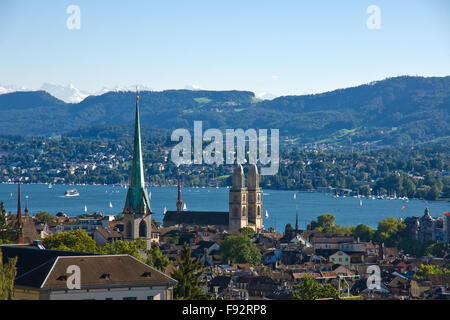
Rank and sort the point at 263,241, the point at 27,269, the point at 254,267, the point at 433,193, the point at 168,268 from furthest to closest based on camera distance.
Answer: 1. the point at 433,193
2. the point at 263,241
3. the point at 254,267
4. the point at 168,268
5. the point at 27,269

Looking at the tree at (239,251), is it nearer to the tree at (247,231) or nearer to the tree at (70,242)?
the tree at (247,231)

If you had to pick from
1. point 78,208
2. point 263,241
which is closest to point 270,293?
point 263,241

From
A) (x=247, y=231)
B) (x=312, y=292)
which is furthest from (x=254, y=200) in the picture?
(x=312, y=292)

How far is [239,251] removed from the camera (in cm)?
6072

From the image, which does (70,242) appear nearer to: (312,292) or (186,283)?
(312,292)

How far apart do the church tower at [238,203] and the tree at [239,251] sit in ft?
44.5

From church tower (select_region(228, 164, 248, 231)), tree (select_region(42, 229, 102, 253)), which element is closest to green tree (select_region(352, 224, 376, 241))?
church tower (select_region(228, 164, 248, 231))

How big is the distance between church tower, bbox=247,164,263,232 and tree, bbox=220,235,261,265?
14754 millimetres

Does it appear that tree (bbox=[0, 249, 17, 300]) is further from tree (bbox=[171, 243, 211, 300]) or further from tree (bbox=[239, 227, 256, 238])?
tree (bbox=[239, 227, 256, 238])

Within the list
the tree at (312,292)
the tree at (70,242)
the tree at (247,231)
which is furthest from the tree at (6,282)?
the tree at (247,231)

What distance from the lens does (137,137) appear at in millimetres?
57188

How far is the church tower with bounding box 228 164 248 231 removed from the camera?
76.4 meters
